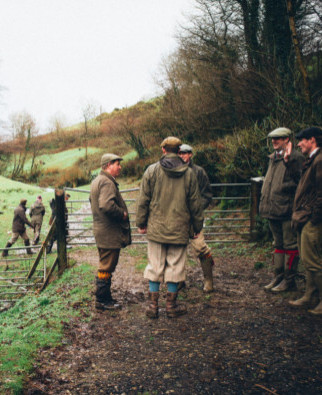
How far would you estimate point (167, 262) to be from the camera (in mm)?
4312

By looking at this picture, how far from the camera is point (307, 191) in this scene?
397cm

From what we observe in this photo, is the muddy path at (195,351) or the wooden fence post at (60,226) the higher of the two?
the wooden fence post at (60,226)

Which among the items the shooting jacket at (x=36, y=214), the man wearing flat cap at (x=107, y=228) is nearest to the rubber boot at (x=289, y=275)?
the man wearing flat cap at (x=107, y=228)

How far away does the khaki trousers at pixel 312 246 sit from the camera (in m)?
3.94

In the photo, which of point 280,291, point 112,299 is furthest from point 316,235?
point 112,299

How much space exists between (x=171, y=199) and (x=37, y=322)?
228 cm

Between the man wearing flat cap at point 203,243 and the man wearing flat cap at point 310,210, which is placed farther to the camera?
the man wearing flat cap at point 203,243

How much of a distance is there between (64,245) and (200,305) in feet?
11.0

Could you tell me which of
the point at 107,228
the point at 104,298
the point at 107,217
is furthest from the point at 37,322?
the point at 107,217

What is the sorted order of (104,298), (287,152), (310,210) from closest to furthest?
(310,210) < (287,152) < (104,298)

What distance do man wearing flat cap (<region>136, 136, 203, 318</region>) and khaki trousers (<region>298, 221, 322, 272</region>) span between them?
120 centimetres

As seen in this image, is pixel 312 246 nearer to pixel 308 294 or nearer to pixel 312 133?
pixel 308 294

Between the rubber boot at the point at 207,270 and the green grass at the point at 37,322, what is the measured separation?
5.56 feet

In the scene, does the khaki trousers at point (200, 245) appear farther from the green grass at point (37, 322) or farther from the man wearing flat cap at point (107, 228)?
the green grass at point (37, 322)
